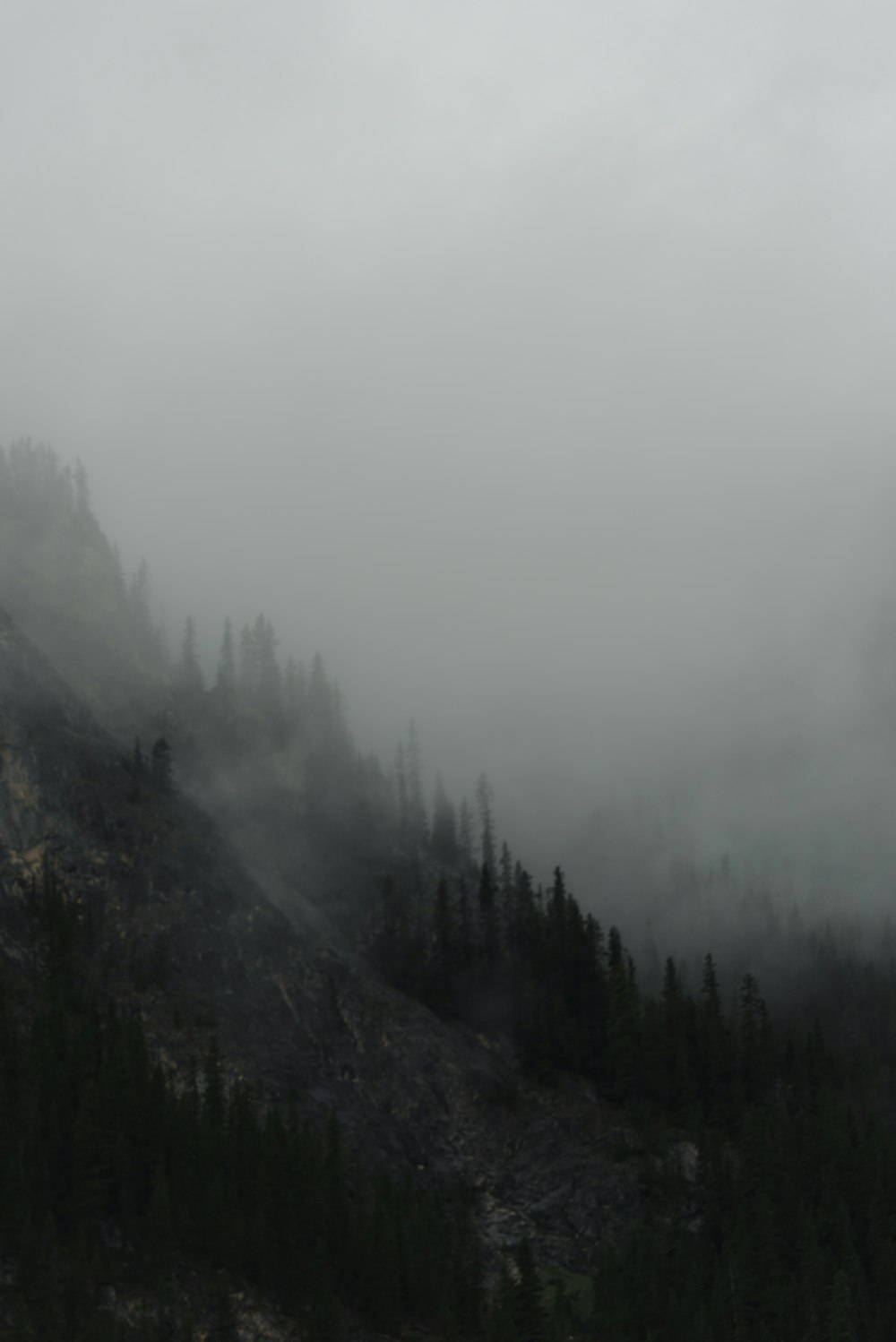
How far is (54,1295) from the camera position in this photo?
126 metres

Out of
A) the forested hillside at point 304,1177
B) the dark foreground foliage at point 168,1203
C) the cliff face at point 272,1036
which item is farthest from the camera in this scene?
the cliff face at point 272,1036

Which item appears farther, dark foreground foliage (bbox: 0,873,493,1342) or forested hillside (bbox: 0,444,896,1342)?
forested hillside (bbox: 0,444,896,1342)

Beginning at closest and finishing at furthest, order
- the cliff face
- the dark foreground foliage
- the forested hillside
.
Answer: the dark foreground foliage < the forested hillside < the cliff face

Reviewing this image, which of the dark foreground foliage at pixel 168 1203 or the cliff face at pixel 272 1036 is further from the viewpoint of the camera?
the cliff face at pixel 272 1036

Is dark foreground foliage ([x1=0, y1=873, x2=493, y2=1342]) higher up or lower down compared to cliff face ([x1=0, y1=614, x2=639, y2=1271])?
lower down

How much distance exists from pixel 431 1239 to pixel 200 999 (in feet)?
143

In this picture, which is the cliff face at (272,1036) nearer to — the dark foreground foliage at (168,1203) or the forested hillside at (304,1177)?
the forested hillside at (304,1177)

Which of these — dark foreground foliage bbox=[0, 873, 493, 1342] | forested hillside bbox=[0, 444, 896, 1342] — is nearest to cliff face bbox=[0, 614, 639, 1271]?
forested hillside bbox=[0, 444, 896, 1342]

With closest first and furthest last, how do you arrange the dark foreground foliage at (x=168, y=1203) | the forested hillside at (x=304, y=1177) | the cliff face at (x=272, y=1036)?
the dark foreground foliage at (x=168, y=1203) < the forested hillside at (x=304, y=1177) < the cliff face at (x=272, y=1036)

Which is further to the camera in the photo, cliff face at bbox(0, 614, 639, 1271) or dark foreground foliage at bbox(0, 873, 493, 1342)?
cliff face at bbox(0, 614, 639, 1271)

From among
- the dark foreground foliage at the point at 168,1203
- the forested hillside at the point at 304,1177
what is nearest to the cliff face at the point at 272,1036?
the forested hillside at the point at 304,1177

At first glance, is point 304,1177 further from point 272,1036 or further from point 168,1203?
point 272,1036

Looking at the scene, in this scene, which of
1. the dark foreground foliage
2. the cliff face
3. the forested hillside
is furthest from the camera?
the cliff face

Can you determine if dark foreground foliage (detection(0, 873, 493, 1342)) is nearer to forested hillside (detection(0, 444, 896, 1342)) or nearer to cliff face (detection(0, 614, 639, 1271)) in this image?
forested hillside (detection(0, 444, 896, 1342))
